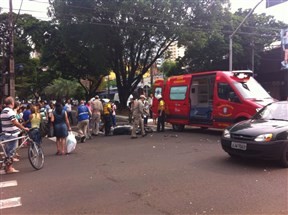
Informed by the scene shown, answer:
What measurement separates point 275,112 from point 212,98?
5446 millimetres

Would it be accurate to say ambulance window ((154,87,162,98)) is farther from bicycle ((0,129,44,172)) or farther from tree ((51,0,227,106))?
bicycle ((0,129,44,172))

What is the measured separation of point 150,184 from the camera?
6656mm

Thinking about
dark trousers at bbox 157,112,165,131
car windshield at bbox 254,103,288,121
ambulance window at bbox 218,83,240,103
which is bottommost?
dark trousers at bbox 157,112,165,131

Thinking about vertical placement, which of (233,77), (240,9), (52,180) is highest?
(240,9)

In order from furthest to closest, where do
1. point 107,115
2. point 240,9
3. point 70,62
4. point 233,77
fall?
1. point 240,9
2. point 70,62
3. point 107,115
4. point 233,77

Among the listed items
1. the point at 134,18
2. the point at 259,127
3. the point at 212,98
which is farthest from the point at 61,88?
the point at 259,127

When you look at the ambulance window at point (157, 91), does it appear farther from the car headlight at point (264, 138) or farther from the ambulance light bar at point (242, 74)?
the car headlight at point (264, 138)

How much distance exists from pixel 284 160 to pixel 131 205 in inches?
153

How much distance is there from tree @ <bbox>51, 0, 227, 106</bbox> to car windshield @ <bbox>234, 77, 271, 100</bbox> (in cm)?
1355

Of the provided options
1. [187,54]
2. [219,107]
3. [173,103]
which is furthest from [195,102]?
[187,54]

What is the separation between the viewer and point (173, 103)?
1644cm

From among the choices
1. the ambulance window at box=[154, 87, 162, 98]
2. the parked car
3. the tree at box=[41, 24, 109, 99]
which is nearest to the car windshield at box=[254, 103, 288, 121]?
the parked car

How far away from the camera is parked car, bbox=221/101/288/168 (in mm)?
7445

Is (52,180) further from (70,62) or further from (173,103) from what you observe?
(70,62)
